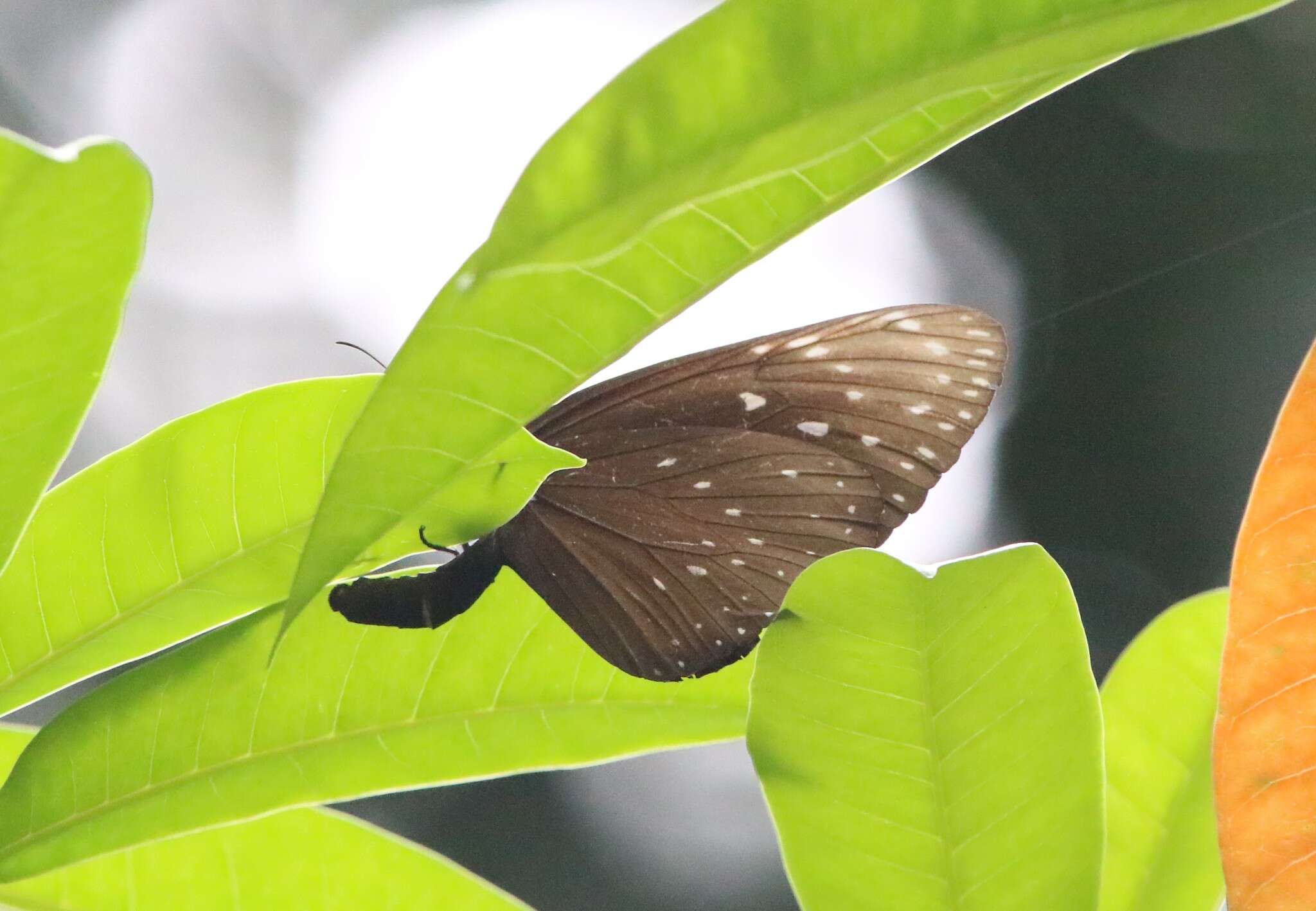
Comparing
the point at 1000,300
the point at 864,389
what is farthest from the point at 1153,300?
the point at 864,389

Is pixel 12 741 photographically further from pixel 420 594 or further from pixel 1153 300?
pixel 1153 300

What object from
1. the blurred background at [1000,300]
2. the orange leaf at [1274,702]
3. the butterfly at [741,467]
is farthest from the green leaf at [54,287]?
the blurred background at [1000,300]

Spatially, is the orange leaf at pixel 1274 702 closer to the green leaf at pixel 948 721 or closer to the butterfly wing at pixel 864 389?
the green leaf at pixel 948 721

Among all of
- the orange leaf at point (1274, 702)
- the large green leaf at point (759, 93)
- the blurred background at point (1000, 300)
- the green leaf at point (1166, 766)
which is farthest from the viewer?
the blurred background at point (1000, 300)

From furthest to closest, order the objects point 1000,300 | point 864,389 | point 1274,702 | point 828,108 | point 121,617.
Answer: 1. point 1000,300
2. point 864,389
3. point 121,617
4. point 1274,702
5. point 828,108

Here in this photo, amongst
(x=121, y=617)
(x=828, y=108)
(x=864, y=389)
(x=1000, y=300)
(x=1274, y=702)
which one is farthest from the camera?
(x=1000, y=300)

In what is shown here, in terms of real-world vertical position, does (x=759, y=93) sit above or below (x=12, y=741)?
above

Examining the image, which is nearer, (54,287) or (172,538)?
(54,287)
